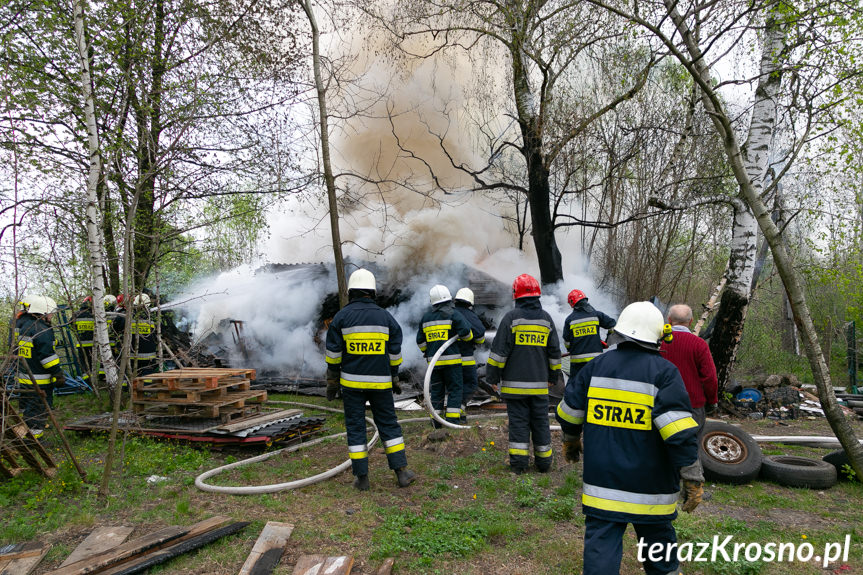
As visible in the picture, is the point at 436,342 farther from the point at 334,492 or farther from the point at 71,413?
the point at 71,413

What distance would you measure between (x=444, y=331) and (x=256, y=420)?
2.86 m

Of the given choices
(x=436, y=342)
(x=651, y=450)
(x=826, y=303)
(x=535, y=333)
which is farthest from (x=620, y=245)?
(x=651, y=450)

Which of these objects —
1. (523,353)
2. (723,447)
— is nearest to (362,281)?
(523,353)

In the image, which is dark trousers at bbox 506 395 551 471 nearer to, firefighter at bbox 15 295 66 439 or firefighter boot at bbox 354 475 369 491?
firefighter boot at bbox 354 475 369 491

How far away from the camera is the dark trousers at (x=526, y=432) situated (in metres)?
5.48

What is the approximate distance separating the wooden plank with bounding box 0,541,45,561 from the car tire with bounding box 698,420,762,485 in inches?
228

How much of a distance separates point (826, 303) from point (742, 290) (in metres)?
9.45

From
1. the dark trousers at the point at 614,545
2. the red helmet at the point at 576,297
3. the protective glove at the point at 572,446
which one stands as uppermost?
the red helmet at the point at 576,297

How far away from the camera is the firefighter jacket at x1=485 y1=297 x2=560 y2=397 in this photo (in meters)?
5.48

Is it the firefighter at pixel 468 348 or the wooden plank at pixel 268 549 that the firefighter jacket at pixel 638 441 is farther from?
the firefighter at pixel 468 348

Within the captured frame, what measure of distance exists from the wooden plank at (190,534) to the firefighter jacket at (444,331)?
399 cm

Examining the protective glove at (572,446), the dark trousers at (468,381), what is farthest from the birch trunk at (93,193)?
the protective glove at (572,446)

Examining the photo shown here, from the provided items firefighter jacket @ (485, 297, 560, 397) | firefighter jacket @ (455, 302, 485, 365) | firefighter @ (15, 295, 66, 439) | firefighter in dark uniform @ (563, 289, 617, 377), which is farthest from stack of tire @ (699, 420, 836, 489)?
firefighter @ (15, 295, 66, 439)

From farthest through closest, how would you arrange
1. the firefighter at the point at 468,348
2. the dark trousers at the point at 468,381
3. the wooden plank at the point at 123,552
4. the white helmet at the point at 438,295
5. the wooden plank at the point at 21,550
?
the dark trousers at the point at 468,381 → the firefighter at the point at 468,348 → the white helmet at the point at 438,295 → the wooden plank at the point at 21,550 → the wooden plank at the point at 123,552
